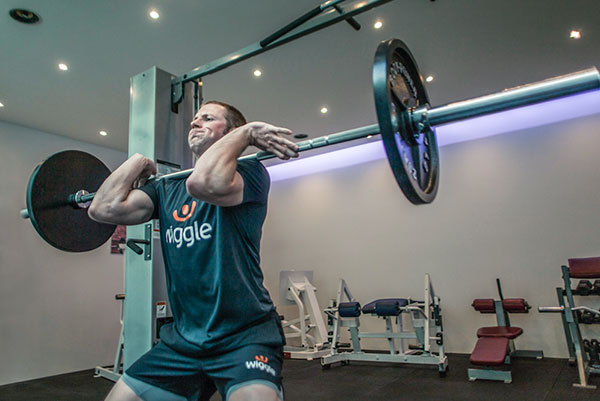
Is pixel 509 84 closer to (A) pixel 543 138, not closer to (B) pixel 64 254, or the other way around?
(A) pixel 543 138

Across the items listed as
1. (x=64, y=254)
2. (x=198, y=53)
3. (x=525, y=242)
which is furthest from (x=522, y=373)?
(x=64, y=254)

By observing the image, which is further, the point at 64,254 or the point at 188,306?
the point at 64,254

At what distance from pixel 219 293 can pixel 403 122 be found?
620 millimetres

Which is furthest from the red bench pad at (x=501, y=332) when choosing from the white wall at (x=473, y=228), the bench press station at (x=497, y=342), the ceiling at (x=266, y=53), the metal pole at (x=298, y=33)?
the metal pole at (x=298, y=33)

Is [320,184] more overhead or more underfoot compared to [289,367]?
more overhead

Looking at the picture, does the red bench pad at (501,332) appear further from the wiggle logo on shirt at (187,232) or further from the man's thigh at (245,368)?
the wiggle logo on shirt at (187,232)

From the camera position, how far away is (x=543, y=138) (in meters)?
4.61

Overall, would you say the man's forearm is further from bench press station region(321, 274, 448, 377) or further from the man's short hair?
bench press station region(321, 274, 448, 377)

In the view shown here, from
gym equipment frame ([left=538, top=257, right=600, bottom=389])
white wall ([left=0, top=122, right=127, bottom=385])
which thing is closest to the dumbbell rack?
gym equipment frame ([left=538, top=257, right=600, bottom=389])

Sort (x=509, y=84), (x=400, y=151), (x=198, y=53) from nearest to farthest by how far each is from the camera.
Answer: (x=400, y=151), (x=198, y=53), (x=509, y=84)

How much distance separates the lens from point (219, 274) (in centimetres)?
104

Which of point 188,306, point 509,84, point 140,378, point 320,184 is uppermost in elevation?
point 509,84

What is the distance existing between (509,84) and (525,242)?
1.75 m

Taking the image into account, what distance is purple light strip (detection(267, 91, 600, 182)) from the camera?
445 centimetres
